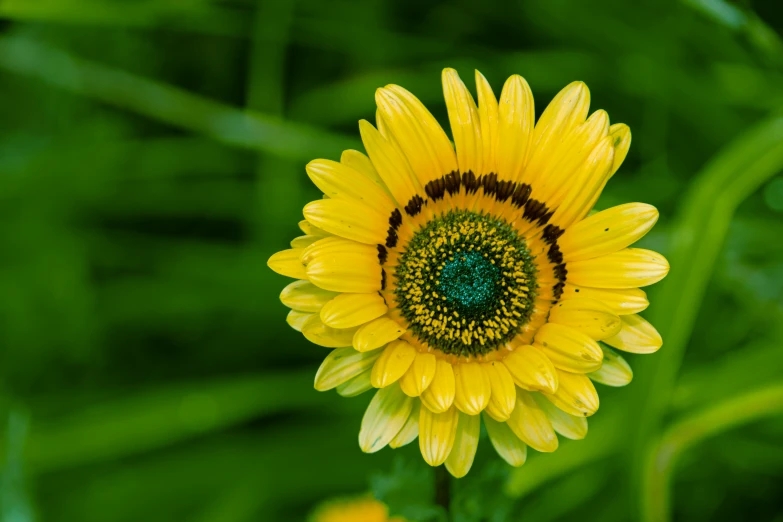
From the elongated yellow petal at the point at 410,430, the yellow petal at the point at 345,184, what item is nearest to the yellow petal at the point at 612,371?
the elongated yellow petal at the point at 410,430

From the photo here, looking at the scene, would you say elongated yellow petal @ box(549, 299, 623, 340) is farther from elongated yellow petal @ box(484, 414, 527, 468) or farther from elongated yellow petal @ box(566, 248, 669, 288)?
elongated yellow petal @ box(484, 414, 527, 468)

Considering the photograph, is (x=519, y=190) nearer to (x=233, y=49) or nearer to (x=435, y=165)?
(x=435, y=165)

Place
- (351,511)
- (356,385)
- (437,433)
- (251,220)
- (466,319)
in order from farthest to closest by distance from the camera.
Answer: (251,220)
(351,511)
(466,319)
(356,385)
(437,433)

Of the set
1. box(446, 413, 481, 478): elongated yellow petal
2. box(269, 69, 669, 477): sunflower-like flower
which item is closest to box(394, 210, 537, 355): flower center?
box(269, 69, 669, 477): sunflower-like flower

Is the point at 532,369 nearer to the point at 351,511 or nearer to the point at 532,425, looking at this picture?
the point at 532,425

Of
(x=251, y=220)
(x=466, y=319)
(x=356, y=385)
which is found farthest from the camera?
(x=251, y=220)

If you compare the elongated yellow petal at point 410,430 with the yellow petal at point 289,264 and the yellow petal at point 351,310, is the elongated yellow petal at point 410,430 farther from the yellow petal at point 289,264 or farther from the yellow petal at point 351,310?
the yellow petal at point 289,264

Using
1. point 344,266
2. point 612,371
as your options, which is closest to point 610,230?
point 612,371
